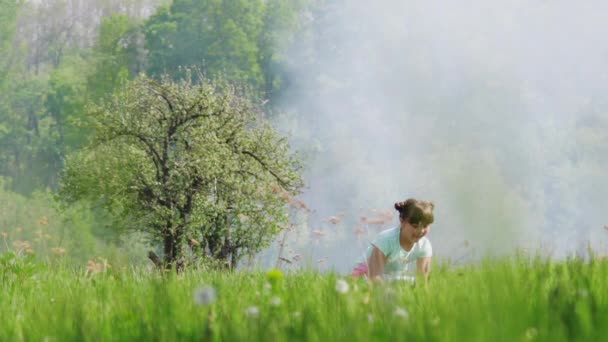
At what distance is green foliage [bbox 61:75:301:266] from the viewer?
23.8m

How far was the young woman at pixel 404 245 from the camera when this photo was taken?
328 inches

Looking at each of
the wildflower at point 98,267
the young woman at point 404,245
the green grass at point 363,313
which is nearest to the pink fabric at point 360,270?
the young woman at point 404,245

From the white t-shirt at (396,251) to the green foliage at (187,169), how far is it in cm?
1487

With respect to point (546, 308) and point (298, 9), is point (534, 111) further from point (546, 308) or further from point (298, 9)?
point (546, 308)

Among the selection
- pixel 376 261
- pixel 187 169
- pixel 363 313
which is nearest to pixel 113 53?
pixel 187 169

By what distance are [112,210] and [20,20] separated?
155ft

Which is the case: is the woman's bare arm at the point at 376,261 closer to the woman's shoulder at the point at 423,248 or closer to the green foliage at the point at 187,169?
the woman's shoulder at the point at 423,248

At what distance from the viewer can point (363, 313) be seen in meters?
2.96

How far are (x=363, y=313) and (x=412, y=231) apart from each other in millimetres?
5545

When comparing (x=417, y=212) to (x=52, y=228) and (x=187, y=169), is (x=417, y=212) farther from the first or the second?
(x=52, y=228)

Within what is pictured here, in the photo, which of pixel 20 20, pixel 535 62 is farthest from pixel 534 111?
pixel 20 20

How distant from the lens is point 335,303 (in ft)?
10.5

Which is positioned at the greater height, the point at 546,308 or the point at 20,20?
the point at 20,20

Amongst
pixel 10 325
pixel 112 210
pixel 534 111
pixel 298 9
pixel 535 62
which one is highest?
pixel 298 9
